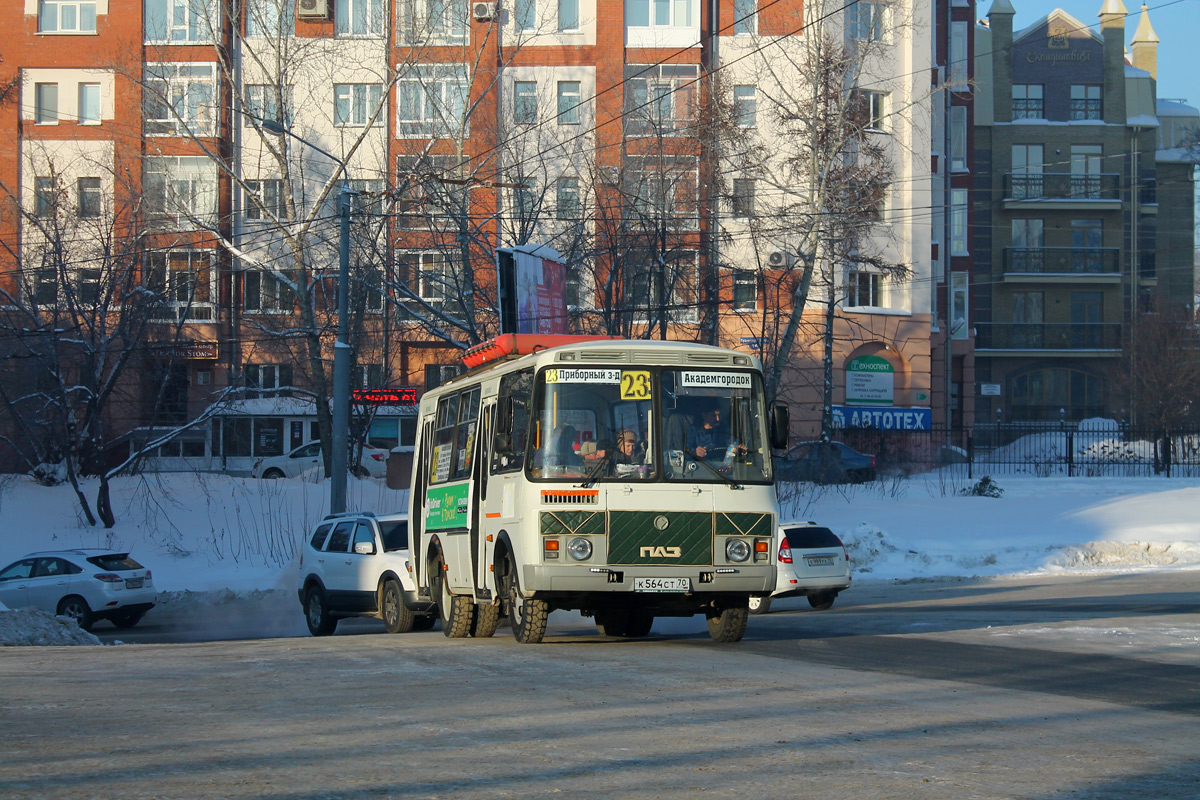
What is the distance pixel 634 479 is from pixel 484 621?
347 cm

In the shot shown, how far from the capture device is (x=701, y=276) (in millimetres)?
37562

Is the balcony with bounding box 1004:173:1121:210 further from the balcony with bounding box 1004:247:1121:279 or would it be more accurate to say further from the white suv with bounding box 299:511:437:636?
the white suv with bounding box 299:511:437:636

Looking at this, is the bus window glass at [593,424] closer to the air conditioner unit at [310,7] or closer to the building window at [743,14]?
the building window at [743,14]

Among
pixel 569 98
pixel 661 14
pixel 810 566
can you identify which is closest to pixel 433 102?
pixel 569 98

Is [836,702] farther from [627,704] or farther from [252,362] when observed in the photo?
[252,362]

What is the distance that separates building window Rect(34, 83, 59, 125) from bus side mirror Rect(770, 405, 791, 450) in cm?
4276

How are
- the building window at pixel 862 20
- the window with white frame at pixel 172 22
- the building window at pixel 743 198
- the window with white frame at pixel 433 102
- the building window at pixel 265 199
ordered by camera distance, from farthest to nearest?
1. the window with white frame at pixel 172 22
2. the building window at pixel 265 199
3. the building window at pixel 862 20
4. the window with white frame at pixel 433 102
5. the building window at pixel 743 198

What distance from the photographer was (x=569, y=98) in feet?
148

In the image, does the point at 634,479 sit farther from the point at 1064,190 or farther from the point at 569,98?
the point at 1064,190

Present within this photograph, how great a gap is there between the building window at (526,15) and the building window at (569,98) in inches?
90.6

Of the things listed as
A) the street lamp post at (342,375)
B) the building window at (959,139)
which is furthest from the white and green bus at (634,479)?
the building window at (959,139)

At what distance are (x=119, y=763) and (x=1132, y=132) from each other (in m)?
71.0

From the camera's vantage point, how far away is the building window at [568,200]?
36.9 m

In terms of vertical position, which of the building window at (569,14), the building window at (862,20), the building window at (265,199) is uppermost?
the building window at (569,14)
